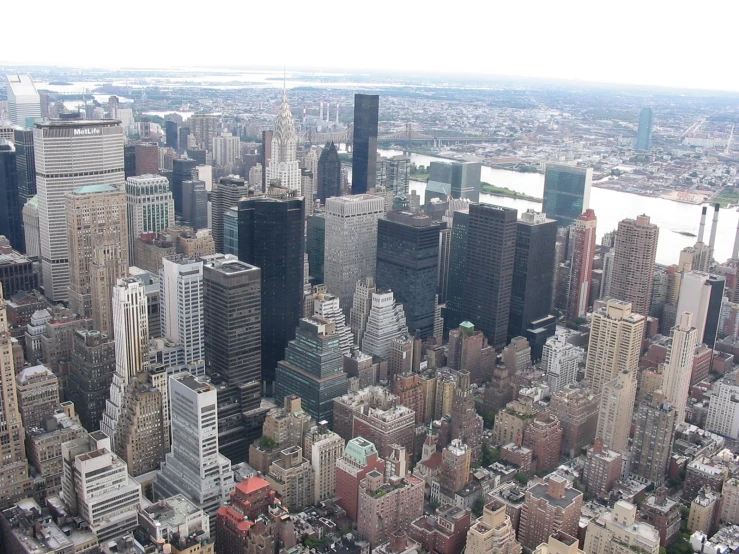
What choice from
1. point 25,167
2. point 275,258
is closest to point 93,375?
point 275,258

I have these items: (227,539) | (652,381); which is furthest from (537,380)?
(227,539)

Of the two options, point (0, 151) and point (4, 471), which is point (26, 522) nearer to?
point (4, 471)

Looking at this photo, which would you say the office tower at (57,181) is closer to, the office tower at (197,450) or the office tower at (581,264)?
the office tower at (197,450)

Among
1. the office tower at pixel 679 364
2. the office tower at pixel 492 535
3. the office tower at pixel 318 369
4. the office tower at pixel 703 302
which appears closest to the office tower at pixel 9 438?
the office tower at pixel 318 369

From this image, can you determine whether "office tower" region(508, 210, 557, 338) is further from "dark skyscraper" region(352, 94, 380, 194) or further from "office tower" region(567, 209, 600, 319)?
"dark skyscraper" region(352, 94, 380, 194)

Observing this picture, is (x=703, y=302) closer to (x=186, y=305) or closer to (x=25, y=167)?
(x=186, y=305)

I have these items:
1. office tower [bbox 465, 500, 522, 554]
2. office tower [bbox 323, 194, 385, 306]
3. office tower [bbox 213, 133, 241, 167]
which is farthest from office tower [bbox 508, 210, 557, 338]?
office tower [bbox 213, 133, 241, 167]
